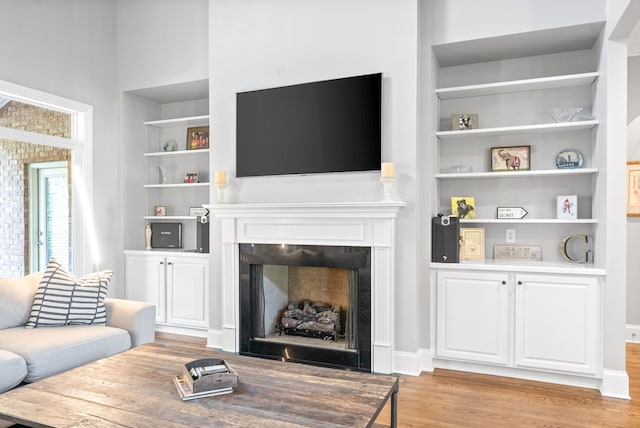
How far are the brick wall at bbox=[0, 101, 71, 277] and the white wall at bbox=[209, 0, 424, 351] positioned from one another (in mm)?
1588

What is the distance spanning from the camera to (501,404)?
9.09 ft

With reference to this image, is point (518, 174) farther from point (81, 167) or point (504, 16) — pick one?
point (81, 167)

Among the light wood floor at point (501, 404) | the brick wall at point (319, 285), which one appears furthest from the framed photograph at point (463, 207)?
the light wood floor at point (501, 404)

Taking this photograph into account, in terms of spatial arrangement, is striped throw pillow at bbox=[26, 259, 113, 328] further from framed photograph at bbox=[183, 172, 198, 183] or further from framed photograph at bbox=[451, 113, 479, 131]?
framed photograph at bbox=[451, 113, 479, 131]

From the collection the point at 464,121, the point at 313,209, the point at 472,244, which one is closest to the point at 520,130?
the point at 464,121

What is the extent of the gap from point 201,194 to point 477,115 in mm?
2937

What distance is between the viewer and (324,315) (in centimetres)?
364

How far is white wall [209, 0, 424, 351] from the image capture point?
10.9 ft

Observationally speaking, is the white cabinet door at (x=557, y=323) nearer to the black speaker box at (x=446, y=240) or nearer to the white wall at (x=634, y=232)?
the black speaker box at (x=446, y=240)

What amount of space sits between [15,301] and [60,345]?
63 cm

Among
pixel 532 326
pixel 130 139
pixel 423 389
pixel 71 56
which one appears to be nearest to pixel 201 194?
pixel 130 139

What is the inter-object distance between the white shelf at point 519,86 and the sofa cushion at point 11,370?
331 centimetres

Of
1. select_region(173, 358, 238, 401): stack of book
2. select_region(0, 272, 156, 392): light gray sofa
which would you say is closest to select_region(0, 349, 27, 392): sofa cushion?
select_region(0, 272, 156, 392): light gray sofa

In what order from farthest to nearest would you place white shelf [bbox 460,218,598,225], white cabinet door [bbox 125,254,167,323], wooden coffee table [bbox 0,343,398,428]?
white cabinet door [bbox 125,254,167,323]
white shelf [bbox 460,218,598,225]
wooden coffee table [bbox 0,343,398,428]
